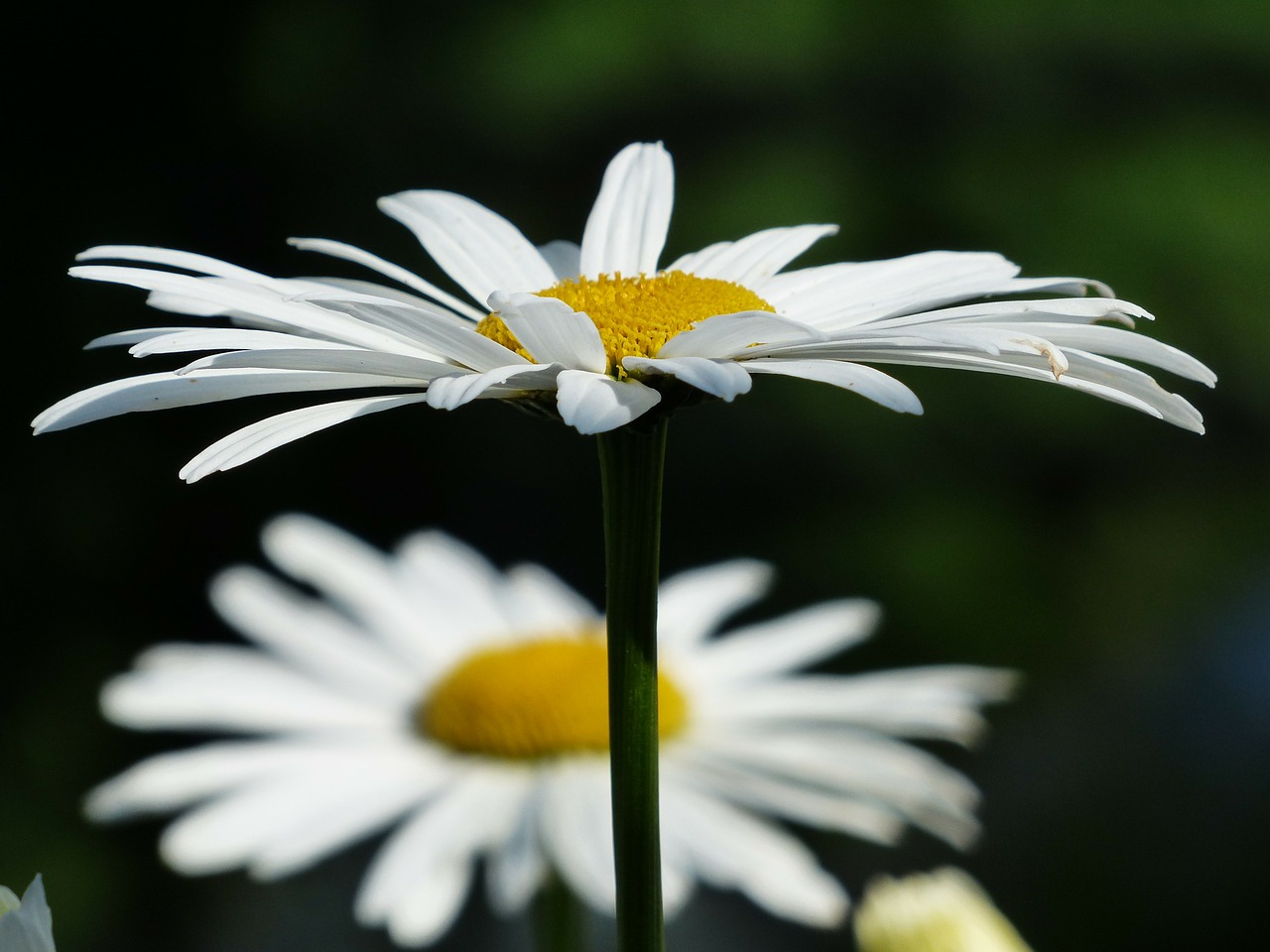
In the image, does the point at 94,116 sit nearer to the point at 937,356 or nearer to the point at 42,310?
the point at 42,310

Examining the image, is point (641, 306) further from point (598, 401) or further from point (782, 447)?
point (782, 447)

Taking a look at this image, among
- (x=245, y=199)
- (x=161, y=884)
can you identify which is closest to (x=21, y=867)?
(x=161, y=884)

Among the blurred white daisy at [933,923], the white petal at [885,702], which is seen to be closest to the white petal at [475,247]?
the blurred white daisy at [933,923]

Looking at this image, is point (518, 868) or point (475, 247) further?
point (518, 868)

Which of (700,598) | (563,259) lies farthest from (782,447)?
(563,259)

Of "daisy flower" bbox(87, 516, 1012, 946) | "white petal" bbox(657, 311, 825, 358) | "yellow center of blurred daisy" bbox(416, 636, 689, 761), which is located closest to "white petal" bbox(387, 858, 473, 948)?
"daisy flower" bbox(87, 516, 1012, 946)

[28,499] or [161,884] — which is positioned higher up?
[28,499]

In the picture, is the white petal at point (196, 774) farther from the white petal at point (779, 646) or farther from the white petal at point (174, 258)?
the white petal at point (174, 258)
